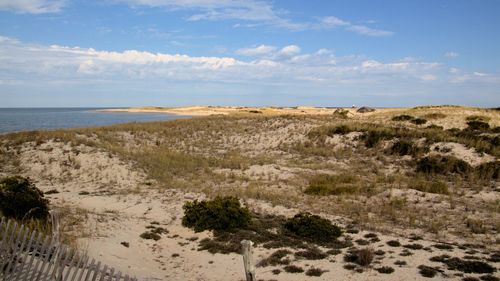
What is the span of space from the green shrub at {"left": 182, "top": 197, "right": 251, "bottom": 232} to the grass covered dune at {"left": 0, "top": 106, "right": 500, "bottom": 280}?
0.93ft

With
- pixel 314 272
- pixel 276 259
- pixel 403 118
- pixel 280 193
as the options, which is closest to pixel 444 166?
pixel 280 193

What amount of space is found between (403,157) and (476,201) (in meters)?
10.0

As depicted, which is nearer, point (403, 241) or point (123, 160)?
point (403, 241)

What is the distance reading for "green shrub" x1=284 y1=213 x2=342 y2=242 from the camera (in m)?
12.5

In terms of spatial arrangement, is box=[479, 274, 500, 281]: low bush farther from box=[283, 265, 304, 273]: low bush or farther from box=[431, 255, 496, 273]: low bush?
box=[283, 265, 304, 273]: low bush

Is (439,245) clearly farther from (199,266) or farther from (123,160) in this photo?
(123,160)

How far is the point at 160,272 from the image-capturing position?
1041 cm

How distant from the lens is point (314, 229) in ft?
41.7

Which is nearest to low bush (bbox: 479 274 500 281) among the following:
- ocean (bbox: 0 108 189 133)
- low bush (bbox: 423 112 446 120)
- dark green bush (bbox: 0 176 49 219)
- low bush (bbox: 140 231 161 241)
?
low bush (bbox: 140 231 161 241)

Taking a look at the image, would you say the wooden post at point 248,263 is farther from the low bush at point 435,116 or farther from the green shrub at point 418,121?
the low bush at point 435,116

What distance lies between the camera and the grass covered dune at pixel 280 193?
10.8 m

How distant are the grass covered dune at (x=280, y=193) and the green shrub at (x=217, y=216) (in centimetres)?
28

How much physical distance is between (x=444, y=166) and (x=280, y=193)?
10.9 meters

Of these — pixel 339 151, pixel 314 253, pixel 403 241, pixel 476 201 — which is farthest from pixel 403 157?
pixel 314 253
